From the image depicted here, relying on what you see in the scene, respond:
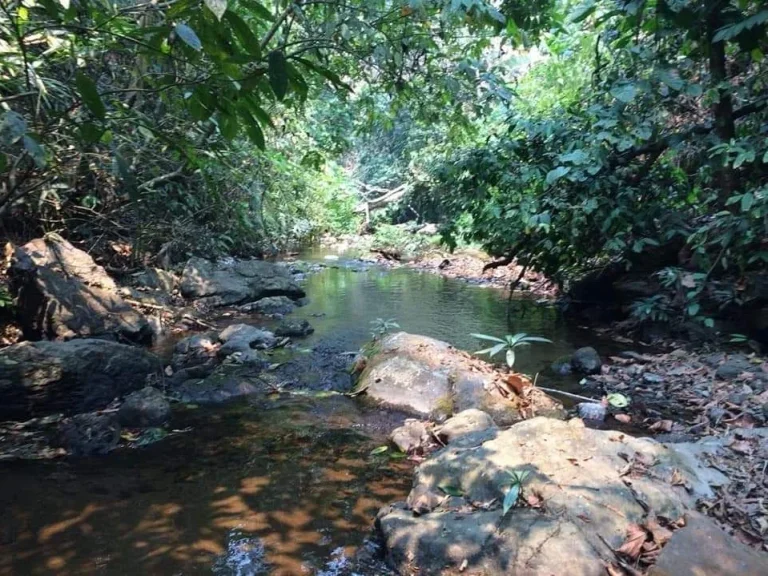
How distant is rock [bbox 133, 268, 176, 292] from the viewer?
862 cm

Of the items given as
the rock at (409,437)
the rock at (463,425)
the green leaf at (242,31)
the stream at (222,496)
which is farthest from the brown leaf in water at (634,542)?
the green leaf at (242,31)

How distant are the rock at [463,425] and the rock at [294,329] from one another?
3.37m

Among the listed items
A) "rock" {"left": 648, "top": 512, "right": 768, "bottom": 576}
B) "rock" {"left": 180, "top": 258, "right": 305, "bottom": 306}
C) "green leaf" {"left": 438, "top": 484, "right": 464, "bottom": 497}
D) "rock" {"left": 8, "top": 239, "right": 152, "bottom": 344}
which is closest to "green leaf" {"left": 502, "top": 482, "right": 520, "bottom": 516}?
"green leaf" {"left": 438, "top": 484, "right": 464, "bottom": 497}

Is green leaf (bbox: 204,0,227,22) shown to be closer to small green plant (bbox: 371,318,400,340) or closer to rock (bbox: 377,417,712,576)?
rock (bbox: 377,417,712,576)

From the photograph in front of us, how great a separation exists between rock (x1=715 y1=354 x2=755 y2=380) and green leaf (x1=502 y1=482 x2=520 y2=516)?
3.11 meters

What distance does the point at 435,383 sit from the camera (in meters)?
4.79

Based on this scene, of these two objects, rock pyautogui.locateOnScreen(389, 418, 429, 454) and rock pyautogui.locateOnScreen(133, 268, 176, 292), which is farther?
rock pyautogui.locateOnScreen(133, 268, 176, 292)

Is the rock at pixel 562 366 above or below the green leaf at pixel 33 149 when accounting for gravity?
below

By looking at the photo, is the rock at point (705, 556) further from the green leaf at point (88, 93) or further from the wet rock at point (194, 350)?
the wet rock at point (194, 350)

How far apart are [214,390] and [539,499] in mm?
3186

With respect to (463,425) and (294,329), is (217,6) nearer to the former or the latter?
(463,425)

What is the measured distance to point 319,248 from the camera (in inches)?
715

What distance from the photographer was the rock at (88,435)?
3754 mm

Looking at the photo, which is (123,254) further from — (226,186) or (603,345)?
(603,345)
